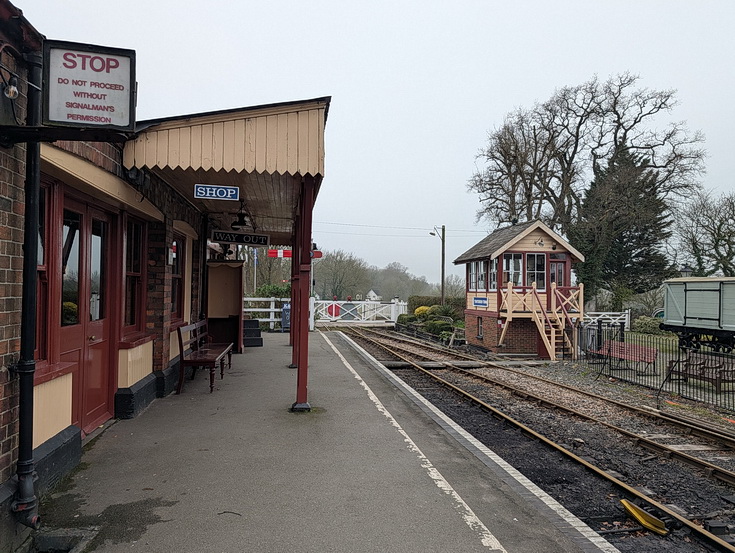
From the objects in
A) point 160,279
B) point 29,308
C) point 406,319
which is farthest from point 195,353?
point 406,319

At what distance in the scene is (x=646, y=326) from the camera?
1172 inches

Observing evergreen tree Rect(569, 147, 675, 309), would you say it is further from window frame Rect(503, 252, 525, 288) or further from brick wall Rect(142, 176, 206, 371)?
brick wall Rect(142, 176, 206, 371)

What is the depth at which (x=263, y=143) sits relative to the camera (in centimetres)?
603

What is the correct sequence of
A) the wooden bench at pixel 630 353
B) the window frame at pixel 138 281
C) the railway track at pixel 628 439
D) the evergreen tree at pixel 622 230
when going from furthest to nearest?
the evergreen tree at pixel 622 230 < the wooden bench at pixel 630 353 < the window frame at pixel 138 281 < the railway track at pixel 628 439

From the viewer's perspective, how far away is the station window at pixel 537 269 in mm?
21609

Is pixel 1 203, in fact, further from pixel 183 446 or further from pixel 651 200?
pixel 651 200

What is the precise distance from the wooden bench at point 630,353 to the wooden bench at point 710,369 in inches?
34.0

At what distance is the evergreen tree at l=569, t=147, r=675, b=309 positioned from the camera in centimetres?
3412

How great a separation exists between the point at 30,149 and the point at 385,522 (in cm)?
350

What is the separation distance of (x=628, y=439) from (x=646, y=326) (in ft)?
80.9

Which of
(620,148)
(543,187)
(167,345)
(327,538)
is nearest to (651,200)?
(620,148)

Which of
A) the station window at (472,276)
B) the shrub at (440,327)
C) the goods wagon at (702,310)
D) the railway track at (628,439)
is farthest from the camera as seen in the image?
the shrub at (440,327)

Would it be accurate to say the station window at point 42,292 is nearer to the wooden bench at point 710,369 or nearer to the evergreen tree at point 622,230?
the wooden bench at point 710,369

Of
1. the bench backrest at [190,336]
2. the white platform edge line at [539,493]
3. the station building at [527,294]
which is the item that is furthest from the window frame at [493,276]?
the white platform edge line at [539,493]
